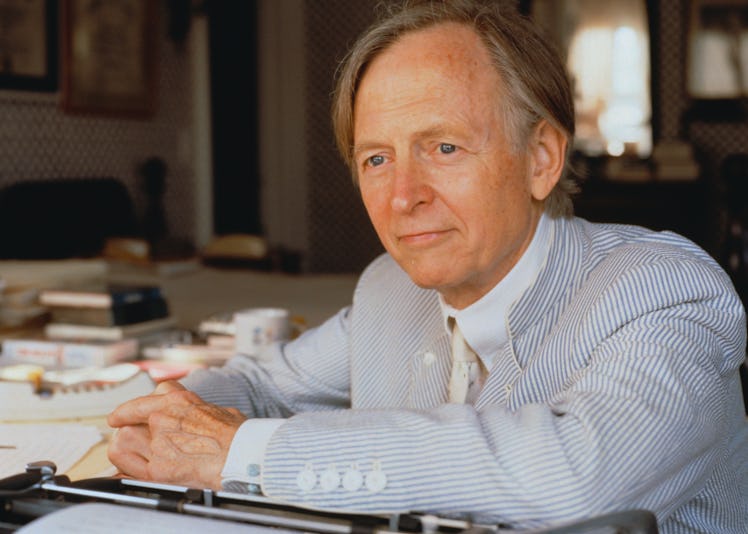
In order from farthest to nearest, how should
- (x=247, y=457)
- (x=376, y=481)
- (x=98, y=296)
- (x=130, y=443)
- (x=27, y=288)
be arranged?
(x=27, y=288) → (x=98, y=296) → (x=130, y=443) → (x=247, y=457) → (x=376, y=481)

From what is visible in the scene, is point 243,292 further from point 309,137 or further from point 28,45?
point 309,137

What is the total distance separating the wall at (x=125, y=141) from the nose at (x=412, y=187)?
11.8 feet

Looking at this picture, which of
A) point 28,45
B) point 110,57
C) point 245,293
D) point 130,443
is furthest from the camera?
point 110,57

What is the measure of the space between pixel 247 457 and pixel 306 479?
10 cm

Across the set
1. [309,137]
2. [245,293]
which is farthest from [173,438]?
[309,137]

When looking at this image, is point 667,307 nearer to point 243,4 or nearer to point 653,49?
point 653,49

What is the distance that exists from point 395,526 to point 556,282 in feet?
1.91

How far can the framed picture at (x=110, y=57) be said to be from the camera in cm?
458

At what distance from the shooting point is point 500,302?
4.17ft

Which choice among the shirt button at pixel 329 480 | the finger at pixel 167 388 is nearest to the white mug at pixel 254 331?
the finger at pixel 167 388

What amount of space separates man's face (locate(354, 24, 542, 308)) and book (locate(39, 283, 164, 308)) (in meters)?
0.95

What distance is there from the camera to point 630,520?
2.47 ft

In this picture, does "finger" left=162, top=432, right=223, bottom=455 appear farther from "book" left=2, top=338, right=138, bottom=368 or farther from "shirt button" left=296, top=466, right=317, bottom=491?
"book" left=2, top=338, right=138, bottom=368

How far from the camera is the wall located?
434 centimetres
